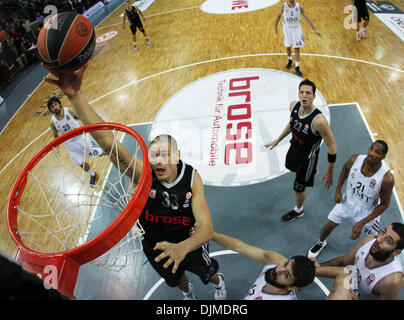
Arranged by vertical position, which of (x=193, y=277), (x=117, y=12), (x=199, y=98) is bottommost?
(x=193, y=277)

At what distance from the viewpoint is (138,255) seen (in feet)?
13.4

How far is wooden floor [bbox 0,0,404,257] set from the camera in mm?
5996

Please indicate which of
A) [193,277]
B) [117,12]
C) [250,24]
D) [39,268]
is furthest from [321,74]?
[117,12]

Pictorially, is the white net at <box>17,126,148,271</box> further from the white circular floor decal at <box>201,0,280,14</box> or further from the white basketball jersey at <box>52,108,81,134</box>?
the white circular floor decal at <box>201,0,280,14</box>

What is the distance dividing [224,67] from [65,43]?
6.06m

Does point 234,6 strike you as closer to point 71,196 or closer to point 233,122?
point 233,122

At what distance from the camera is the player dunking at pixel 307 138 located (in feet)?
10.8

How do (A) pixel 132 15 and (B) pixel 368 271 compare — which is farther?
(A) pixel 132 15

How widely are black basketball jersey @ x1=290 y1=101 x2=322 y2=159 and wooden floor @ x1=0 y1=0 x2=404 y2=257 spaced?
1.79m

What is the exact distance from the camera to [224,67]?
26.0 feet

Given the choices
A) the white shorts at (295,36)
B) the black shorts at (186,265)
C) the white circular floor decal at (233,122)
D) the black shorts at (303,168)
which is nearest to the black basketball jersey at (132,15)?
the white circular floor decal at (233,122)

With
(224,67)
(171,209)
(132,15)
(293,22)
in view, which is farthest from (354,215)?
(132,15)
